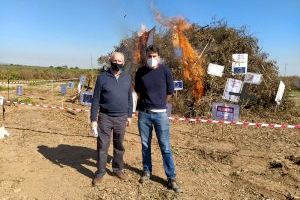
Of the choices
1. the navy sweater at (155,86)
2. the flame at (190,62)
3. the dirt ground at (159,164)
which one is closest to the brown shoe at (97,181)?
the dirt ground at (159,164)

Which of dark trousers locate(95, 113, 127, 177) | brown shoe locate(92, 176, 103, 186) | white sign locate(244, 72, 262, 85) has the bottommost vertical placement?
brown shoe locate(92, 176, 103, 186)

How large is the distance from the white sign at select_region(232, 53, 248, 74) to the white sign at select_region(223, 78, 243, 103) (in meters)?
0.91

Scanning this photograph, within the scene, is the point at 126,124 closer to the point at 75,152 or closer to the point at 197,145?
the point at 75,152

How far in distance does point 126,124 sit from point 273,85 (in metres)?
11.1

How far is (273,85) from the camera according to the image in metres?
16.1

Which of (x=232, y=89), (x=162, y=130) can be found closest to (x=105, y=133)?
(x=162, y=130)

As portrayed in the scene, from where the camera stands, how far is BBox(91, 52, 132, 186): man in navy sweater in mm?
6016

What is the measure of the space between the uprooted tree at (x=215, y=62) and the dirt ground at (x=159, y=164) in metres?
3.07

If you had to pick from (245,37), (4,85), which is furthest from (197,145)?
(4,85)

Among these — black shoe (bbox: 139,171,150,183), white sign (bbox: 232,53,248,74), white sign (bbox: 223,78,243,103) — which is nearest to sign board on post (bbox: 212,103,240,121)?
white sign (bbox: 223,78,243,103)

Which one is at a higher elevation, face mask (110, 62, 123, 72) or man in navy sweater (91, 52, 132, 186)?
face mask (110, 62, 123, 72)

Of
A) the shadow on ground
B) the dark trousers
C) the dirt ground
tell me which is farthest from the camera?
the shadow on ground

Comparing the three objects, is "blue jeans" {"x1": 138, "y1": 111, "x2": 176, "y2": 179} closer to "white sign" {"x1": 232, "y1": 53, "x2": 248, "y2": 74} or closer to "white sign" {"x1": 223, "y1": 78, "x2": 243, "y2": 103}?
"white sign" {"x1": 223, "y1": 78, "x2": 243, "y2": 103}

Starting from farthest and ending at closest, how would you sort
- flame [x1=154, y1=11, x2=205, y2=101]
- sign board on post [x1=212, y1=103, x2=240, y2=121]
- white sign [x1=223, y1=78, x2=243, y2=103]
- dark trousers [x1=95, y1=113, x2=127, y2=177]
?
flame [x1=154, y1=11, x2=205, y2=101]
white sign [x1=223, y1=78, x2=243, y2=103]
sign board on post [x1=212, y1=103, x2=240, y2=121]
dark trousers [x1=95, y1=113, x2=127, y2=177]
